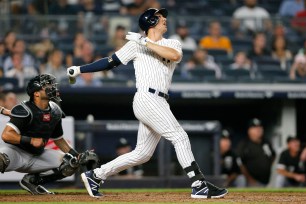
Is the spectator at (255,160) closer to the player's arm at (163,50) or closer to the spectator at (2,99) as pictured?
the spectator at (2,99)

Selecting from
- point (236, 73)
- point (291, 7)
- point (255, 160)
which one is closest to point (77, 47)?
point (236, 73)

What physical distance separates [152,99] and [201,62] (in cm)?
656

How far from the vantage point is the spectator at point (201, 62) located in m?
14.4

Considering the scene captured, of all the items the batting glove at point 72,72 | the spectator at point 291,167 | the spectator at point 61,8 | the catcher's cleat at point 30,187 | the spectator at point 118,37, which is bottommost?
the spectator at point 291,167

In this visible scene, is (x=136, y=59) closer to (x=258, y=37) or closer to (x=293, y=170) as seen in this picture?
(x=293, y=170)

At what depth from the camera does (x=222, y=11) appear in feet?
54.9

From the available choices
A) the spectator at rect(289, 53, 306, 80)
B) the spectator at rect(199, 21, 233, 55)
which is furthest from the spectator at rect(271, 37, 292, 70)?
the spectator at rect(199, 21, 233, 55)

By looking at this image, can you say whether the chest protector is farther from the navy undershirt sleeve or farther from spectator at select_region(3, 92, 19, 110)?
spectator at select_region(3, 92, 19, 110)

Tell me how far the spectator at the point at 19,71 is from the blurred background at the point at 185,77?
0.05ft

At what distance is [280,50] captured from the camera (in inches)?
594

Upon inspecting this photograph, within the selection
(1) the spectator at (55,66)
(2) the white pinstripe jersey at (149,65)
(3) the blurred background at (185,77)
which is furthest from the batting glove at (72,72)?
(1) the spectator at (55,66)

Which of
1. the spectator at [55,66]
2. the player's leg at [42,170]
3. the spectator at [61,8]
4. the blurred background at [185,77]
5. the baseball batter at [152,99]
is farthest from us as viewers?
the spectator at [61,8]

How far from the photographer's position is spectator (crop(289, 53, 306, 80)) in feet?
47.3

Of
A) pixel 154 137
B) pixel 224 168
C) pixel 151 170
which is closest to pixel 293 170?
pixel 224 168
